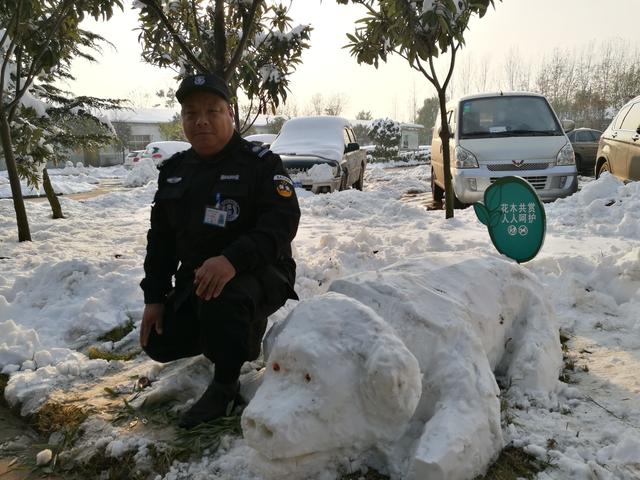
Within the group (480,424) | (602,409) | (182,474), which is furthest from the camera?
(602,409)

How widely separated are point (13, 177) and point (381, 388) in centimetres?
637

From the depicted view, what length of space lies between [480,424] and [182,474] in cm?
115

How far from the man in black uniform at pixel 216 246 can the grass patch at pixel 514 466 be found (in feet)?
3.73

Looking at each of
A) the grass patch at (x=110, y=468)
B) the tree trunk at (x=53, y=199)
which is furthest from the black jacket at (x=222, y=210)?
the tree trunk at (x=53, y=199)

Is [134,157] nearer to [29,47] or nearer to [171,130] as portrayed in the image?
[171,130]

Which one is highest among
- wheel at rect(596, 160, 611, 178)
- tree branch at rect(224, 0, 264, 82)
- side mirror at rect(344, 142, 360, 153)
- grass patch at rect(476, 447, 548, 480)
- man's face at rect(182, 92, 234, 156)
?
tree branch at rect(224, 0, 264, 82)

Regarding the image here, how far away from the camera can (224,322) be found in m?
2.19

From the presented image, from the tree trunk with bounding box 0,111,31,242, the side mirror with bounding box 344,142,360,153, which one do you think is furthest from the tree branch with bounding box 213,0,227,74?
the side mirror with bounding box 344,142,360,153

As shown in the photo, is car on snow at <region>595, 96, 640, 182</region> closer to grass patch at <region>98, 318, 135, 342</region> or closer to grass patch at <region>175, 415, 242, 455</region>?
grass patch at <region>98, 318, 135, 342</region>

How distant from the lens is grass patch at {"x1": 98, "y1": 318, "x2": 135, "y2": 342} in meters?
3.47

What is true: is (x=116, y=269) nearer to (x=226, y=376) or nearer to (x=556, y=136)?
(x=226, y=376)

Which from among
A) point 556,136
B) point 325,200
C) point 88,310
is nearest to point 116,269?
point 88,310

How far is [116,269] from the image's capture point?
4672 mm

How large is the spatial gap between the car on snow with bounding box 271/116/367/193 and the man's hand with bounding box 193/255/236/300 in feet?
24.0
